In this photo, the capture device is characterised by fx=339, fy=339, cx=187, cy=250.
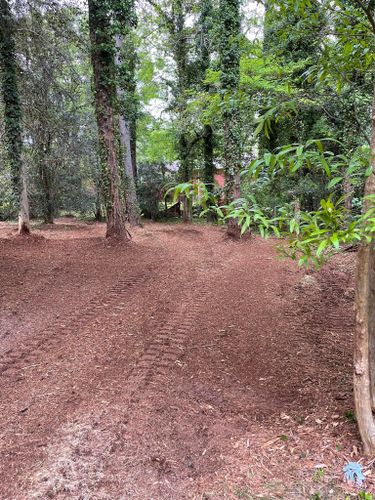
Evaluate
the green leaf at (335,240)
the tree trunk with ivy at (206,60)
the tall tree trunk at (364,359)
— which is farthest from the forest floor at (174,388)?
the tree trunk with ivy at (206,60)

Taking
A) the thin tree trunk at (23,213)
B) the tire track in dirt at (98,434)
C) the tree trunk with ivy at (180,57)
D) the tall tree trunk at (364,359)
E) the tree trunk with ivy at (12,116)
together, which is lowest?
the tire track in dirt at (98,434)

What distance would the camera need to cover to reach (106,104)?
790cm

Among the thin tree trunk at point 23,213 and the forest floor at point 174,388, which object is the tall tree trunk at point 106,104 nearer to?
the thin tree trunk at point 23,213

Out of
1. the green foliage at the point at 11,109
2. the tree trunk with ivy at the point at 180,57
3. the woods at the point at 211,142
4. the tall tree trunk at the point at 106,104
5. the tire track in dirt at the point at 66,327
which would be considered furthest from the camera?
the tree trunk with ivy at the point at 180,57

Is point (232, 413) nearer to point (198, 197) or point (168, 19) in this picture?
point (198, 197)

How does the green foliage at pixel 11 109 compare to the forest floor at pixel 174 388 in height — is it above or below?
above

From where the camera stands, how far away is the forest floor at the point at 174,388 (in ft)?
6.37

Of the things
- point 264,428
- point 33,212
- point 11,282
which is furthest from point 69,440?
point 33,212

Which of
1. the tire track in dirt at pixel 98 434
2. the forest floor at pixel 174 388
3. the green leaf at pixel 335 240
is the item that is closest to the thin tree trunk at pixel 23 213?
the forest floor at pixel 174 388

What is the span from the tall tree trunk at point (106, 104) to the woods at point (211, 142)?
0.11ft

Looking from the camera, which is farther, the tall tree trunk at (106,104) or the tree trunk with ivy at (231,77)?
the tree trunk with ivy at (231,77)

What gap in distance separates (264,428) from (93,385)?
1416 mm

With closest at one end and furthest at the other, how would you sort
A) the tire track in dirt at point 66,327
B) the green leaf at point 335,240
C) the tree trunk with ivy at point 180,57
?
the green leaf at point 335,240
the tire track in dirt at point 66,327
the tree trunk with ivy at point 180,57

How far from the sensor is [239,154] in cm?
966
